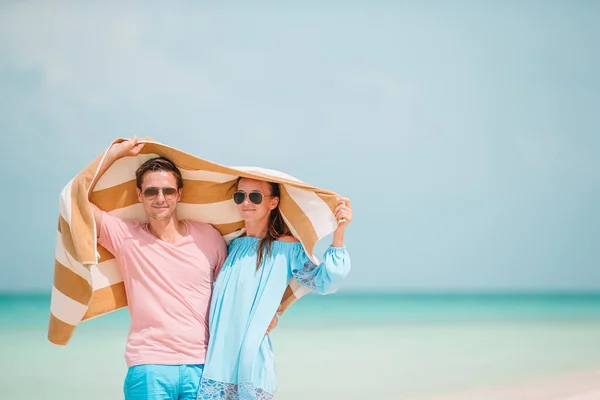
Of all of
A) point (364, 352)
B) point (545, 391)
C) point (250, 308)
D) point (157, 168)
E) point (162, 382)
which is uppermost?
point (157, 168)

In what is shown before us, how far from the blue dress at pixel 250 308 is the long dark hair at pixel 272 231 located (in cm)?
2

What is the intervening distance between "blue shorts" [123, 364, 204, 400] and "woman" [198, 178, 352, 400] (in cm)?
5

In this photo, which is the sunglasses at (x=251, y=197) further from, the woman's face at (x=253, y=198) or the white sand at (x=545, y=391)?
the white sand at (x=545, y=391)

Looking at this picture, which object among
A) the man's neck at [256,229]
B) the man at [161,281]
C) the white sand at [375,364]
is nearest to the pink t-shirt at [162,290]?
the man at [161,281]

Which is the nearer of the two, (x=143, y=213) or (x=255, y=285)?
(x=255, y=285)

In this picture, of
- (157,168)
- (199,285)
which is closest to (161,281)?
(199,285)

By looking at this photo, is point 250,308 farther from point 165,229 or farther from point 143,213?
point 143,213

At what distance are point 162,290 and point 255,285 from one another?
386mm

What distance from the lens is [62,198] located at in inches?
115

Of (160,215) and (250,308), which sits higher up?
(160,215)

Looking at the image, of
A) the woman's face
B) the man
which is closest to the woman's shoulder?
the woman's face

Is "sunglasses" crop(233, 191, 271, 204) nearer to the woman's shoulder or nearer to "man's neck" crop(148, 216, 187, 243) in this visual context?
the woman's shoulder

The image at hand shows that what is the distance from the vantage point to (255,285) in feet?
9.89

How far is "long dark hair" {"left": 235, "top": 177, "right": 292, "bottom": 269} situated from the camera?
3086 millimetres
